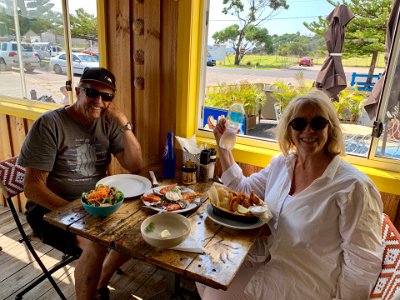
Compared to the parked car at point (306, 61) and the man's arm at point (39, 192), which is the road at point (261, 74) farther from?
the man's arm at point (39, 192)

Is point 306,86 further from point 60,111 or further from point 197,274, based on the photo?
point 60,111

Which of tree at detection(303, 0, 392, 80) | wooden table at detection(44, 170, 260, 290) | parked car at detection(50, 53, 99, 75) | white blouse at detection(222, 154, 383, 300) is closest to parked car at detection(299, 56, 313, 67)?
tree at detection(303, 0, 392, 80)

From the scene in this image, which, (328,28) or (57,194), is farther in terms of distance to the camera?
(57,194)

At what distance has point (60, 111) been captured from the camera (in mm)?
1693

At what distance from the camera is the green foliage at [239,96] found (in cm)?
187

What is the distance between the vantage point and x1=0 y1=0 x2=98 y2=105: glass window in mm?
2293

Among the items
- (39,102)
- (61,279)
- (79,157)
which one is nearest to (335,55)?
(79,157)

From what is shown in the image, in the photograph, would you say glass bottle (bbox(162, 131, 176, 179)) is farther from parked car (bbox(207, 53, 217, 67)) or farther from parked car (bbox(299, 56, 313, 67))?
parked car (bbox(299, 56, 313, 67))

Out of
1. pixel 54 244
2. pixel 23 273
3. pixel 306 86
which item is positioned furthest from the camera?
pixel 23 273

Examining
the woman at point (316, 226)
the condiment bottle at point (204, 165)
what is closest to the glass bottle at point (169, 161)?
the condiment bottle at point (204, 165)

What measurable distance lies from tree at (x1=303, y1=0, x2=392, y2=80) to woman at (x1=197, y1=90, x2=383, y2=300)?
509 millimetres

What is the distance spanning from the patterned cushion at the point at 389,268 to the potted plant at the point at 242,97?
1014mm

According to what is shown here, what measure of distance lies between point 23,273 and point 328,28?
100 inches

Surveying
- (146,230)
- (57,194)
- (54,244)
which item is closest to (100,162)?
(57,194)
